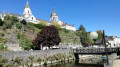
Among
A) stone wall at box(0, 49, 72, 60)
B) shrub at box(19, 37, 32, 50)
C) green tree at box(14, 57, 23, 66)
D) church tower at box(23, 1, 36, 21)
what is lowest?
green tree at box(14, 57, 23, 66)

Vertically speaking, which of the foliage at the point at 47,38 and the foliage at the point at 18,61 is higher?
the foliage at the point at 47,38

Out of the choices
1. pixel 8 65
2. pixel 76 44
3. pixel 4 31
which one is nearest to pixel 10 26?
pixel 4 31

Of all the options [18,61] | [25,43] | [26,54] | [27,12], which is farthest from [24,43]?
[27,12]

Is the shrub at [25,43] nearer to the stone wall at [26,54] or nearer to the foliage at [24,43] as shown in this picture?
the foliage at [24,43]

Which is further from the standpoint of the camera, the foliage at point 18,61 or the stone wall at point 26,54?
the foliage at point 18,61

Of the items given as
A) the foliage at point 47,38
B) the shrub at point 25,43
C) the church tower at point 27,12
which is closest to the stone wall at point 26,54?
the foliage at point 47,38

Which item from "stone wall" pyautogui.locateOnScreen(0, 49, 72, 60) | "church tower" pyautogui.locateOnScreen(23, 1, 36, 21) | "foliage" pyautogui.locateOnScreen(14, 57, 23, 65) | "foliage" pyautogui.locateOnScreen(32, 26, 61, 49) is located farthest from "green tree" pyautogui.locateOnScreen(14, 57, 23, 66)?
"church tower" pyautogui.locateOnScreen(23, 1, 36, 21)

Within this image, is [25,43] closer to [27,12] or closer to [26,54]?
[26,54]

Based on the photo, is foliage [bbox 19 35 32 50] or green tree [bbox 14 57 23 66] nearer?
green tree [bbox 14 57 23 66]

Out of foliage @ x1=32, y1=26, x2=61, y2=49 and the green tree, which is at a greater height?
foliage @ x1=32, y1=26, x2=61, y2=49

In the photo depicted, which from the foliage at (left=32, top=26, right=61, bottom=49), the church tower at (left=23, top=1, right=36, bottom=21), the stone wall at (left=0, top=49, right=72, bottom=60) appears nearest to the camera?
the stone wall at (left=0, top=49, right=72, bottom=60)

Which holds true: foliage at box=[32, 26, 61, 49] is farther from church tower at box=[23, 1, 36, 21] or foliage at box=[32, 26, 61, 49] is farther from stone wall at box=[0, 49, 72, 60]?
church tower at box=[23, 1, 36, 21]

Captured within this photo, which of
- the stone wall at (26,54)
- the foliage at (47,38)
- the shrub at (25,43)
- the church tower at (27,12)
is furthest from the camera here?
the church tower at (27,12)

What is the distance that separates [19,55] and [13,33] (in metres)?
25.6
